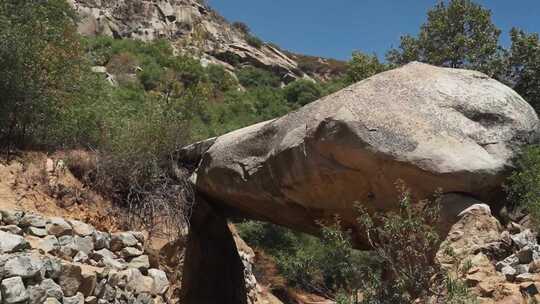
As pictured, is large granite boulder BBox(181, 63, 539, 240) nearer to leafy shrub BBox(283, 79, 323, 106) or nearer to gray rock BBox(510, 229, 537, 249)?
gray rock BBox(510, 229, 537, 249)

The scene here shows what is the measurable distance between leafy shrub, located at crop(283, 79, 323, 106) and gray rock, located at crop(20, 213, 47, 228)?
25.0 meters

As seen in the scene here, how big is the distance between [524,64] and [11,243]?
9910mm

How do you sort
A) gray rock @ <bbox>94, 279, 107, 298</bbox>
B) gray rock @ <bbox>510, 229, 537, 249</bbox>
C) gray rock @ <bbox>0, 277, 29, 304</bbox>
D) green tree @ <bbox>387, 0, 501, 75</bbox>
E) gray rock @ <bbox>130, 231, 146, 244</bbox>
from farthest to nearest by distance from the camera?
green tree @ <bbox>387, 0, 501, 75</bbox> < gray rock @ <bbox>130, 231, 146, 244</bbox> < gray rock @ <bbox>94, 279, 107, 298</bbox> < gray rock @ <bbox>510, 229, 537, 249</bbox> < gray rock @ <bbox>0, 277, 29, 304</bbox>

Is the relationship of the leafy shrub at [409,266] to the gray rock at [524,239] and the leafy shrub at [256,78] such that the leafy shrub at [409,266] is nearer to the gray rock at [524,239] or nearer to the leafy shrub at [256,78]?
the gray rock at [524,239]

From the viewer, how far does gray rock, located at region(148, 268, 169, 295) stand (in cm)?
743

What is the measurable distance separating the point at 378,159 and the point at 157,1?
126 feet

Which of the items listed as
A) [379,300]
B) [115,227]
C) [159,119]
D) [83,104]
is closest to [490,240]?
[379,300]

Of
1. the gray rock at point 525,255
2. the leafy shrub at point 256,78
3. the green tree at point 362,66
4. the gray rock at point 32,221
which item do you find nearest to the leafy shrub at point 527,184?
the gray rock at point 525,255

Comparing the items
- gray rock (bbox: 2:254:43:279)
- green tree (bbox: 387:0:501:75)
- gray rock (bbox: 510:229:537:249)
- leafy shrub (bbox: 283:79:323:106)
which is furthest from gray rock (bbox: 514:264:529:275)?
leafy shrub (bbox: 283:79:323:106)

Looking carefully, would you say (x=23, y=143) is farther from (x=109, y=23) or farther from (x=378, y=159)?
(x=109, y=23)

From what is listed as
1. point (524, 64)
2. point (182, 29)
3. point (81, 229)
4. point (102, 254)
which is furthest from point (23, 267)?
point (182, 29)

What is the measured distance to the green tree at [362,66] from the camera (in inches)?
531

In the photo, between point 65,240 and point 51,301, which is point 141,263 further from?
point 51,301

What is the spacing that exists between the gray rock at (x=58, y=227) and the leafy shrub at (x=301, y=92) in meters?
24.7
